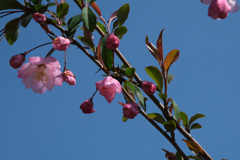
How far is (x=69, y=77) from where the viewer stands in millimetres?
1010

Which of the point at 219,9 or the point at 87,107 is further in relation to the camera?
the point at 87,107

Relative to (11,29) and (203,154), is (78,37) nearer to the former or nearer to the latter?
(11,29)

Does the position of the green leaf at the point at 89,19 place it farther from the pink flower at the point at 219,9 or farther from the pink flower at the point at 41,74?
the pink flower at the point at 219,9

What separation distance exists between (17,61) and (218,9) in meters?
0.64

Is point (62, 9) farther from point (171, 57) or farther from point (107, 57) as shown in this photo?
point (171, 57)

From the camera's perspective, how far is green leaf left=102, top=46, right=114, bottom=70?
3.33 ft

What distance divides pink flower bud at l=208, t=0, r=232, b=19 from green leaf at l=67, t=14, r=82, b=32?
0.41m

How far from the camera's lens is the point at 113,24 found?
110 centimetres

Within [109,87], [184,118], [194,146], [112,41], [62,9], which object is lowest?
[194,146]

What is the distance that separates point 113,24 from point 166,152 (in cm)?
50

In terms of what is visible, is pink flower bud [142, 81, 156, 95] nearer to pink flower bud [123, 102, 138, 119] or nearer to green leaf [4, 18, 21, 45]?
pink flower bud [123, 102, 138, 119]

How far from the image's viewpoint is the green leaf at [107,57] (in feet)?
3.33

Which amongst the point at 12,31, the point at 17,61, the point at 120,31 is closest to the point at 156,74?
the point at 120,31

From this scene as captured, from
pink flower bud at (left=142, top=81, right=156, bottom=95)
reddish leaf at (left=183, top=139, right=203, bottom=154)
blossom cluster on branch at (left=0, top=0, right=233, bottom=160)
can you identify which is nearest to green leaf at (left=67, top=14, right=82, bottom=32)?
blossom cluster on branch at (left=0, top=0, right=233, bottom=160)
